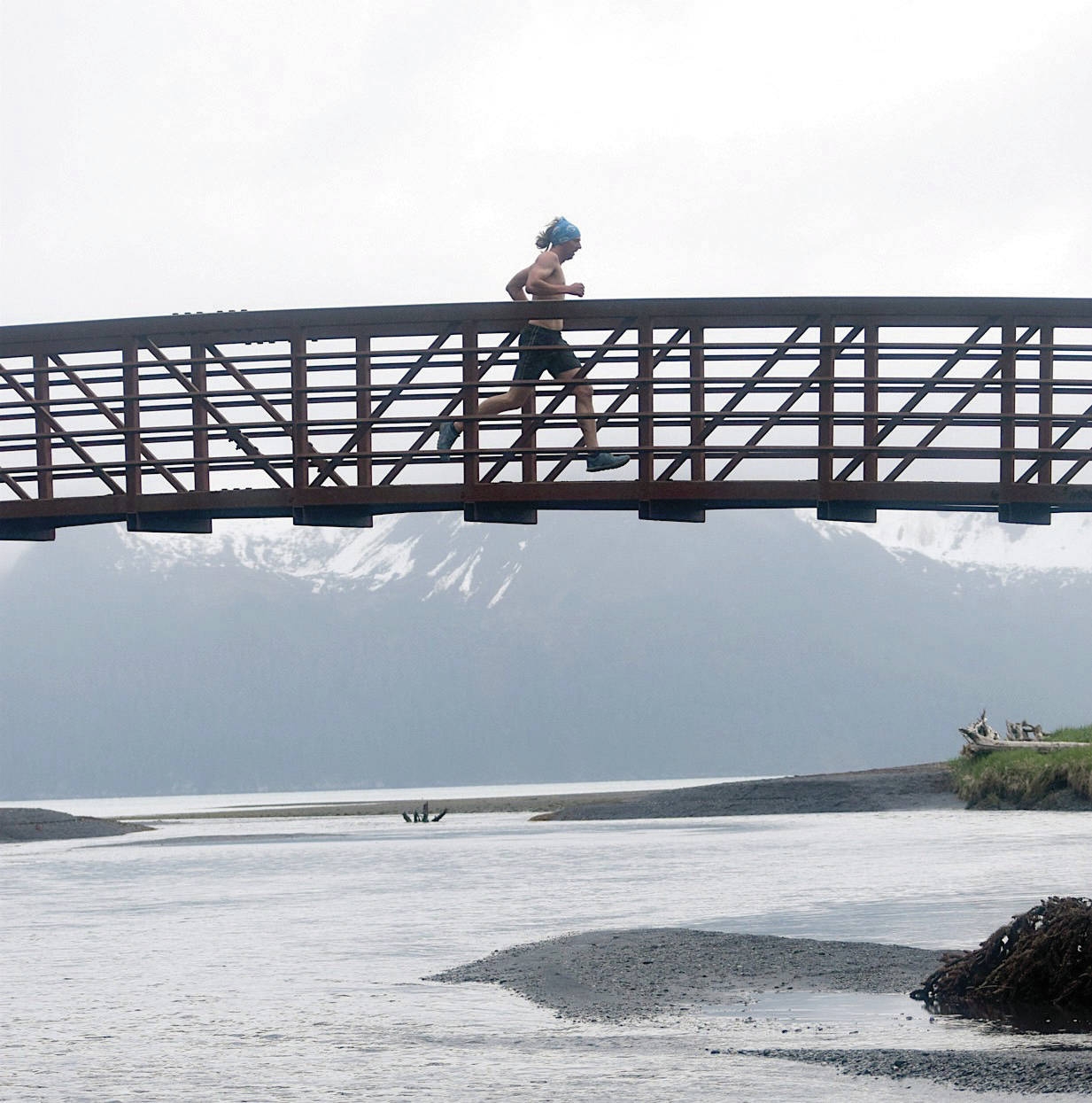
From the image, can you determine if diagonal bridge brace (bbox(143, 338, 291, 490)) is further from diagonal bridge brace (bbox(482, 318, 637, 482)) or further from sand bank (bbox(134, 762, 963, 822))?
sand bank (bbox(134, 762, 963, 822))

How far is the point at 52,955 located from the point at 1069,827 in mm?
24097

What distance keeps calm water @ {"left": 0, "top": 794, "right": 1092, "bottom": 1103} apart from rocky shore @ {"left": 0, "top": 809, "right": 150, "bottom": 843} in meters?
19.0

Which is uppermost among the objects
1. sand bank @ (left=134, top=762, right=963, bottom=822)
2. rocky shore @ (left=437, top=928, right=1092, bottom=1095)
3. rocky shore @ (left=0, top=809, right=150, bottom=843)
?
sand bank @ (left=134, top=762, right=963, bottom=822)

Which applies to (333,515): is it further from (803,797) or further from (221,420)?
(803,797)

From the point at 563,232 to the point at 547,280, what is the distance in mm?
551

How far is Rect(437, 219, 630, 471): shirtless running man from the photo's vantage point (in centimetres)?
1920

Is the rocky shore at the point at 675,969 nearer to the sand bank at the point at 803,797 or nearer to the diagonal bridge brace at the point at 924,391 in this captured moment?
the diagonal bridge brace at the point at 924,391

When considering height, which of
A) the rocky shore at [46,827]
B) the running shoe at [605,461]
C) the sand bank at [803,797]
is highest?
the running shoe at [605,461]

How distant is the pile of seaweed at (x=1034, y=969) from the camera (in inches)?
648

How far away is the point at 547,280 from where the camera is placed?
63.2ft

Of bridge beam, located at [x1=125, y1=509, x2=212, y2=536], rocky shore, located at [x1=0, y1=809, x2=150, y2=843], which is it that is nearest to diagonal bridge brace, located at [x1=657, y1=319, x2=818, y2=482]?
bridge beam, located at [x1=125, y1=509, x2=212, y2=536]

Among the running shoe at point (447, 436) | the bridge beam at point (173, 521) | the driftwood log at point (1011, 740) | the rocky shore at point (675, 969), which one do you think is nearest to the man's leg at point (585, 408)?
the running shoe at point (447, 436)

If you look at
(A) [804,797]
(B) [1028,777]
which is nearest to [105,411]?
(B) [1028,777]

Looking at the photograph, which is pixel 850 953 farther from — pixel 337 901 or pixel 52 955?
pixel 337 901
